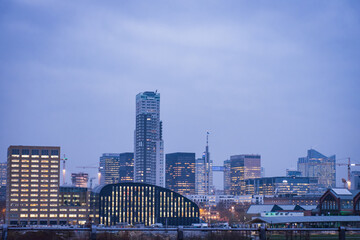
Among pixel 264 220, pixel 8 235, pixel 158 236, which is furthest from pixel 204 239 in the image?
pixel 264 220

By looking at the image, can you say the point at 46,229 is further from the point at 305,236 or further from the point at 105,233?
the point at 305,236

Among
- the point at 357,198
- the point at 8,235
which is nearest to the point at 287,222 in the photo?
the point at 357,198

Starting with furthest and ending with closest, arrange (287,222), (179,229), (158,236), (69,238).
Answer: (287,222), (158,236), (69,238), (179,229)

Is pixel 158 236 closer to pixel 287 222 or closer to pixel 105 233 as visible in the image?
pixel 105 233

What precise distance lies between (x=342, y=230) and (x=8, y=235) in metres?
21.5

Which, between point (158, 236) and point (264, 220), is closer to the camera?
point (158, 236)

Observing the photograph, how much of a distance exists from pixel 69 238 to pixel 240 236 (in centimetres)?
1269

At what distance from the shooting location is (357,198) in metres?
196

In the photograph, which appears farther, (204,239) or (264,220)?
(264,220)

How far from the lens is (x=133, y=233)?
38000mm

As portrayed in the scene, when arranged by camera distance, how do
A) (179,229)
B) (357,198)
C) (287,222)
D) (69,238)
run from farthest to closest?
(357,198), (287,222), (69,238), (179,229)

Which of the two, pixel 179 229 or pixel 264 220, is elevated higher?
pixel 179 229

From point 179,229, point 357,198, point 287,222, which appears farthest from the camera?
point 357,198

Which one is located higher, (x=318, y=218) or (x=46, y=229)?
(x=46, y=229)
